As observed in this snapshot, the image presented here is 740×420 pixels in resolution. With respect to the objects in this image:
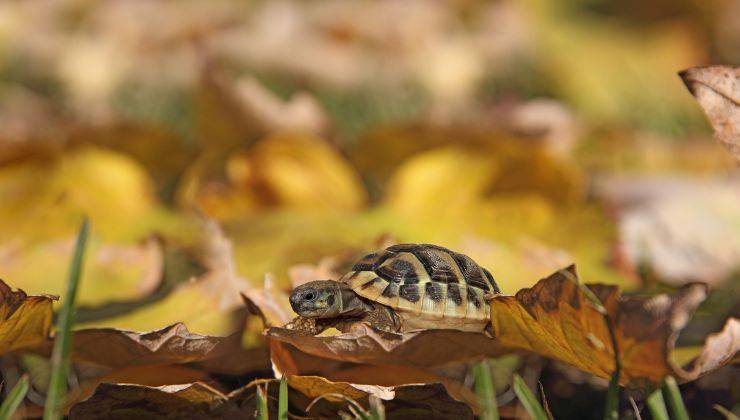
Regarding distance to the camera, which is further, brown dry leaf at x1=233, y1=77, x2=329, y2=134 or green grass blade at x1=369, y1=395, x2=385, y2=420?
brown dry leaf at x1=233, y1=77, x2=329, y2=134

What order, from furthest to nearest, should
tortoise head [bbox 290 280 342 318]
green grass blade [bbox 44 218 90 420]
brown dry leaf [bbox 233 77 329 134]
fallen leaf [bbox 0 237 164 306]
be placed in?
brown dry leaf [bbox 233 77 329 134], fallen leaf [bbox 0 237 164 306], tortoise head [bbox 290 280 342 318], green grass blade [bbox 44 218 90 420]

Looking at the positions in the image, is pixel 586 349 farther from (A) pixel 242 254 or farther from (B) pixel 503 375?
(A) pixel 242 254

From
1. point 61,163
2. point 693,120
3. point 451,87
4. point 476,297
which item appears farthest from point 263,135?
point 693,120

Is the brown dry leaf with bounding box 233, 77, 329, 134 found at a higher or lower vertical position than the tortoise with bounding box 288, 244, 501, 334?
higher

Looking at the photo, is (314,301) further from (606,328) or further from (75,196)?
(75,196)

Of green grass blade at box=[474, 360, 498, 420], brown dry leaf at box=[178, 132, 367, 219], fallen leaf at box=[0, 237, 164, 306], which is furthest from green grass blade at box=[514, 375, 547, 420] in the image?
brown dry leaf at box=[178, 132, 367, 219]

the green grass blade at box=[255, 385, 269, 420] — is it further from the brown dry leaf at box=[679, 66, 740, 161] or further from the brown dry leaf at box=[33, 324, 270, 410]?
the brown dry leaf at box=[679, 66, 740, 161]

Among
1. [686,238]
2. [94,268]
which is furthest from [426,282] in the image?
[686,238]

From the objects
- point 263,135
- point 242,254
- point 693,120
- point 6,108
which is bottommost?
point 242,254
